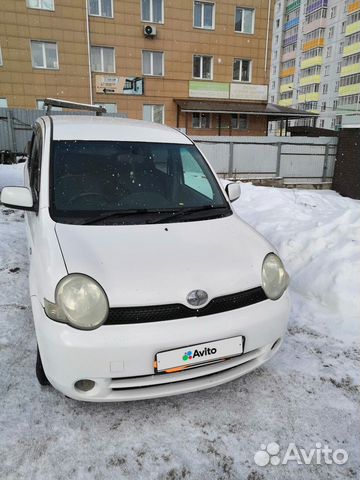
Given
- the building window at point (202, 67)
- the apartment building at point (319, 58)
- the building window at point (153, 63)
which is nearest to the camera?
the building window at point (153, 63)

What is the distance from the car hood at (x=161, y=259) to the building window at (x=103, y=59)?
20.3m

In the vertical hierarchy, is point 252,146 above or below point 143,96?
below

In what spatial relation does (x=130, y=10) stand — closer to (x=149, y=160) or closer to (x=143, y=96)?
(x=143, y=96)

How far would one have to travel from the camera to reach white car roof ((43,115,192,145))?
122 inches

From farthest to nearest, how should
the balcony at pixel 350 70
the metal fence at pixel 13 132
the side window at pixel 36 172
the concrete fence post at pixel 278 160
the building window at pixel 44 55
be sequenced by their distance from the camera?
the balcony at pixel 350 70, the building window at pixel 44 55, the metal fence at pixel 13 132, the concrete fence post at pixel 278 160, the side window at pixel 36 172

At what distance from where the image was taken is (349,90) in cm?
5238

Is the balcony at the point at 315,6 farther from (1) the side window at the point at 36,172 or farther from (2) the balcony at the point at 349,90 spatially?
(1) the side window at the point at 36,172

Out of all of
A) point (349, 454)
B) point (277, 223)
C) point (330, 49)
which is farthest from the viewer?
point (330, 49)

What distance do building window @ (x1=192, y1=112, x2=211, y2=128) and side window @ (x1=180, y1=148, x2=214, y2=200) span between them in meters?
19.3

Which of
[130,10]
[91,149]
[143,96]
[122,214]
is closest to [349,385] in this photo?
[122,214]

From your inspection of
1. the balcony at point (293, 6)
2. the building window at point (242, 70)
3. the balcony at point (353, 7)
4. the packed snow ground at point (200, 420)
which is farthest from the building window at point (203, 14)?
the balcony at point (293, 6)

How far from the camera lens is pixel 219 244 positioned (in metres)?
2.39

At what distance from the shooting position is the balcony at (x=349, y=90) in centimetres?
5117

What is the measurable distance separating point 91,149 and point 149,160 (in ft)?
1.73
